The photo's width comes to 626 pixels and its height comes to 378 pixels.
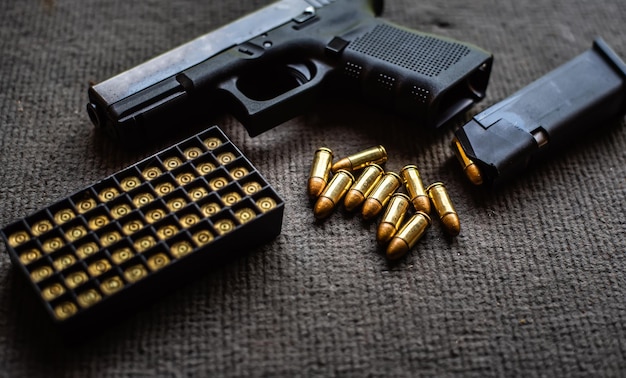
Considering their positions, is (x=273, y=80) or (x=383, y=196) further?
(x=273, y=80)

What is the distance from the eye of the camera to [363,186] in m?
1.76

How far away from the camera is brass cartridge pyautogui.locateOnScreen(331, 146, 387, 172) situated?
182 centimetres

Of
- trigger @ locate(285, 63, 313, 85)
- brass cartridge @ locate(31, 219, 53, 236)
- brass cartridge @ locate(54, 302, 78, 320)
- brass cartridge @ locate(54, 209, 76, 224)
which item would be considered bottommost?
brass cartridge @ locate(54, 302, 78, 320)

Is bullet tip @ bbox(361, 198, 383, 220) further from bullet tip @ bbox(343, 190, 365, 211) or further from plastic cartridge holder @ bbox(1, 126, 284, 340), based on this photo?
plastic cartridge holder @ bbox(1, 126, 284, 340)

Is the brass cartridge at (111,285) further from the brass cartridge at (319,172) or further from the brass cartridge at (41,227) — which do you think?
the brass cartridge at (319,172)

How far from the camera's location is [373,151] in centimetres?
186

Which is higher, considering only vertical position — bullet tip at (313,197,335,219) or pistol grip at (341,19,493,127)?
pistol grip at (341,19,493,127)

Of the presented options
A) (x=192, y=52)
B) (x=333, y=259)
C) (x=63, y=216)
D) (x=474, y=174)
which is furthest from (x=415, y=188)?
(x=63, y=216)

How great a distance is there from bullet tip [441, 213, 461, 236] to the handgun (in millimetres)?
→ 280

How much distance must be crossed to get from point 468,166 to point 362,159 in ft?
0.91

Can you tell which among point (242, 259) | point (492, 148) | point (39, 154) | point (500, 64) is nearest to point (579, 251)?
point (492, 148)

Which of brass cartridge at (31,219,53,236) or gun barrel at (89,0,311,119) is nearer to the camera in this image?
brass cartridge at (31,219,53,236)

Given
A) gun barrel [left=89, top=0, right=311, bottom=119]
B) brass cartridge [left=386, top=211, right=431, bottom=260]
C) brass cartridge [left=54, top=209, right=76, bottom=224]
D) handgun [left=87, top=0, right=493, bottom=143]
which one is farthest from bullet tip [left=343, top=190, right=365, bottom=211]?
brass cartridge [left=54, top=209, right=76, bottom=224]

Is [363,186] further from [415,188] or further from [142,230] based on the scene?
[142,230]
